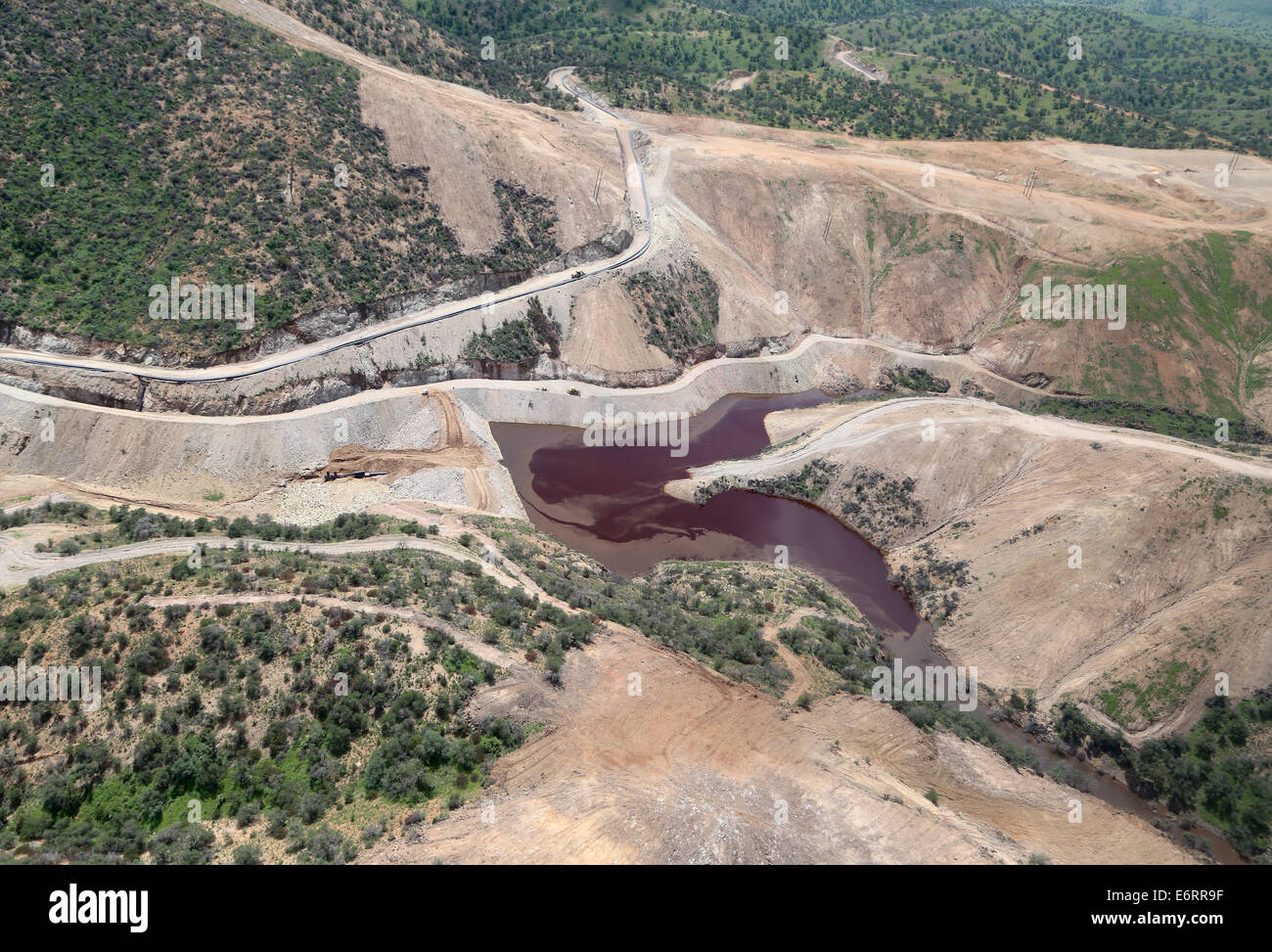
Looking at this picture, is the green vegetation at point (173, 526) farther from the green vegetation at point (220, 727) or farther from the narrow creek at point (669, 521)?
the narrow creek at point (669, 521)

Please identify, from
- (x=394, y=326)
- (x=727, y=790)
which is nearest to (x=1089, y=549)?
(x=727, y=790)

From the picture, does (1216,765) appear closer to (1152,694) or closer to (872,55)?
(1152,694)

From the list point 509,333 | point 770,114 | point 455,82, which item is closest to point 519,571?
point 509,333

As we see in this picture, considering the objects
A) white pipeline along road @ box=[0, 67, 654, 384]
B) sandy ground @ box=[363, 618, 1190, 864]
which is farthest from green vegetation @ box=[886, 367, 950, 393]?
sandy ground @ box=[363, 618, 1190, 864]

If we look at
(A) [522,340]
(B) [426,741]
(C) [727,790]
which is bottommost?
(C) [727,790]

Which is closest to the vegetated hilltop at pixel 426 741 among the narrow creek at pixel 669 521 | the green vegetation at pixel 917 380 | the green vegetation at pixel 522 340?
the narrow creek at pixel 669 521

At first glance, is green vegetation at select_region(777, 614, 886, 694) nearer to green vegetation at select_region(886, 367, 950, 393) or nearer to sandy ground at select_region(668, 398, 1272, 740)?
sandy ground at select_region(668, 398, 1272, 740)

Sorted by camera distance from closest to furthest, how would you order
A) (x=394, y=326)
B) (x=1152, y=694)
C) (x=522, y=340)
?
(x=1152, y=694)
(x=394, y=326)
(x=522, y=340)
